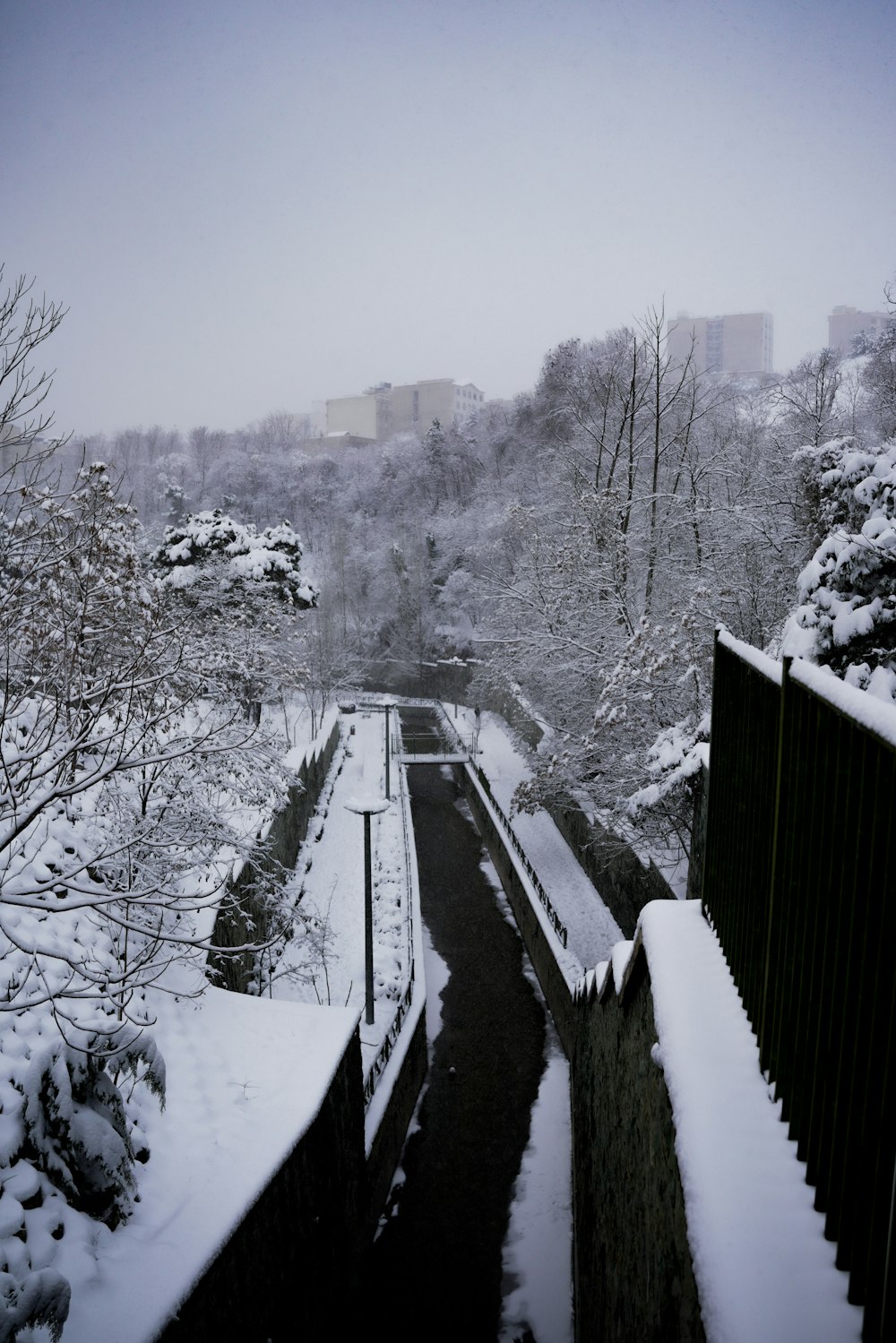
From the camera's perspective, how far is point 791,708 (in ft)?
8.96

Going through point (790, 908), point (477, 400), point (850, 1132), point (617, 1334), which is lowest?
point (617, 1334)

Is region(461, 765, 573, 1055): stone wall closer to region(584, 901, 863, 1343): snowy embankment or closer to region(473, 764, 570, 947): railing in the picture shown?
region(473, 764, 570, 947): railing

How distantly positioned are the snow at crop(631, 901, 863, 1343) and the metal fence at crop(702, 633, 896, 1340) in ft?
0.23

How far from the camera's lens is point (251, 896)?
10.8 m

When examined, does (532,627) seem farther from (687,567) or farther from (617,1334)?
(617,1334)

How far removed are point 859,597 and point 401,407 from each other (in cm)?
11027

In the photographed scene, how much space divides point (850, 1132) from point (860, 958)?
497 mm

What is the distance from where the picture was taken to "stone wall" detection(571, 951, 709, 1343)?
2836 mm

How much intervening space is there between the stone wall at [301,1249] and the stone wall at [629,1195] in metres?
2.09

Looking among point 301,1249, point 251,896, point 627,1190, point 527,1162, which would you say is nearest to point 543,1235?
point 527,1162

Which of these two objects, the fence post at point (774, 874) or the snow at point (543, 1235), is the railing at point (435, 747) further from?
the fence post at point (774, 874)

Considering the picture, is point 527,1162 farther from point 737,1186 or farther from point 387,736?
point 387,736

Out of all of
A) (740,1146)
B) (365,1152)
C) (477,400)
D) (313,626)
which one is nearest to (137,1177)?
(365,1152)

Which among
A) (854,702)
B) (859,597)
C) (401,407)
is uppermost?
(401,407)
